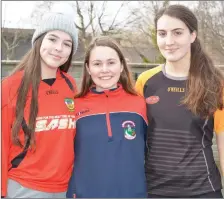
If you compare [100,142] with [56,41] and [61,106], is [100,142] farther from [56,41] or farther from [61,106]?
[56,41]

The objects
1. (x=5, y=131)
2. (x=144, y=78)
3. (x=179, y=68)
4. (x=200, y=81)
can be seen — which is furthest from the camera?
(x=144, y=78)

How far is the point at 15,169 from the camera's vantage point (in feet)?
7.64

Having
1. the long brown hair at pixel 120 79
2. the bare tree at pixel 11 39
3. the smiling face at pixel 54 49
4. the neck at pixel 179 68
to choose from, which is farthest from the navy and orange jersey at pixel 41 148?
the bare tree at pixel 11 39

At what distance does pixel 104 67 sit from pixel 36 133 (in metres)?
0.66

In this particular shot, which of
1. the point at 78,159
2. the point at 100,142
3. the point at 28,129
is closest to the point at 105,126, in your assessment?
the point at 100,142

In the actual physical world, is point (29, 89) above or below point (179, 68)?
below

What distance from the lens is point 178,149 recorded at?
2412mm

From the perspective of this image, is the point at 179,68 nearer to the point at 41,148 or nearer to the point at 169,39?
the point at 169,39

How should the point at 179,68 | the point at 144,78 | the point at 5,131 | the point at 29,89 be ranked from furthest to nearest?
the point at 144,78, the point at 179,68, the point at 29,89, the point at 5,131

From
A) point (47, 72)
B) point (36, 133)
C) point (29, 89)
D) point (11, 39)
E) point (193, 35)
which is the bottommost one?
point (36, 133)

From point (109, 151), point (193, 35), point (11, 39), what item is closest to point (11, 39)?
point (11, 39)

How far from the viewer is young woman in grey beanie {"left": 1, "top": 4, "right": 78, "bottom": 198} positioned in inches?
90.7

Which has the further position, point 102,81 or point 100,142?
point 102,81

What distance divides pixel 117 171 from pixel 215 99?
0.81 metres
